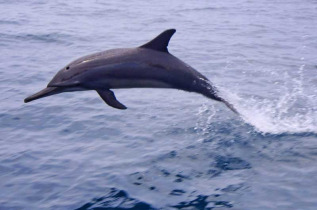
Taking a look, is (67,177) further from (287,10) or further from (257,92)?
(287,10)

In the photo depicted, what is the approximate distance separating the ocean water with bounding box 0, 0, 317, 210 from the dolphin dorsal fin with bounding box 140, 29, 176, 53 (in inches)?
61.3

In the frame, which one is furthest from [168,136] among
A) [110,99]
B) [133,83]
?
[110,99]

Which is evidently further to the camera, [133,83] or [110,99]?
[133,83]

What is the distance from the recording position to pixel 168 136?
9.56 metres

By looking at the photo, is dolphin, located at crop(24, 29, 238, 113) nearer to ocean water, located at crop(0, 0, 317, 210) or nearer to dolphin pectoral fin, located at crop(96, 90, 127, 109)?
dolphin pectoral fin, located at crop(96, 90, 127, 109)

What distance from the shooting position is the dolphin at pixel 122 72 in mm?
7562

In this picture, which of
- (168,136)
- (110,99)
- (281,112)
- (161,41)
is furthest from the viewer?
(281,112)

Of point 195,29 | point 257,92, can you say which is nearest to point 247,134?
point 257,92

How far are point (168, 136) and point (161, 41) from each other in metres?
2.34

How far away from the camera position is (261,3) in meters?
28.8

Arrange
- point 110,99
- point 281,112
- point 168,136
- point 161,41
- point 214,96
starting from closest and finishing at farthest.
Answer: point 110,99 < point 161,41 < point 214,96 < point 168,136 < point 281,112

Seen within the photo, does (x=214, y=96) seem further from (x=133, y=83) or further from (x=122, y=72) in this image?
(x=122, y=72)

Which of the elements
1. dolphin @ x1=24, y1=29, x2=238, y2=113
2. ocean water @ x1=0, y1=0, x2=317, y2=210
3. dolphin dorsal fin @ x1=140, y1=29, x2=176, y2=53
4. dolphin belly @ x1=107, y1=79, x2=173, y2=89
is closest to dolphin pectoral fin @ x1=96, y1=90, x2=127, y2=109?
dolphin @ x1=24, y1=29, x2=238, y2=113

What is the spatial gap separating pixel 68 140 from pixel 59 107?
6.16ft
